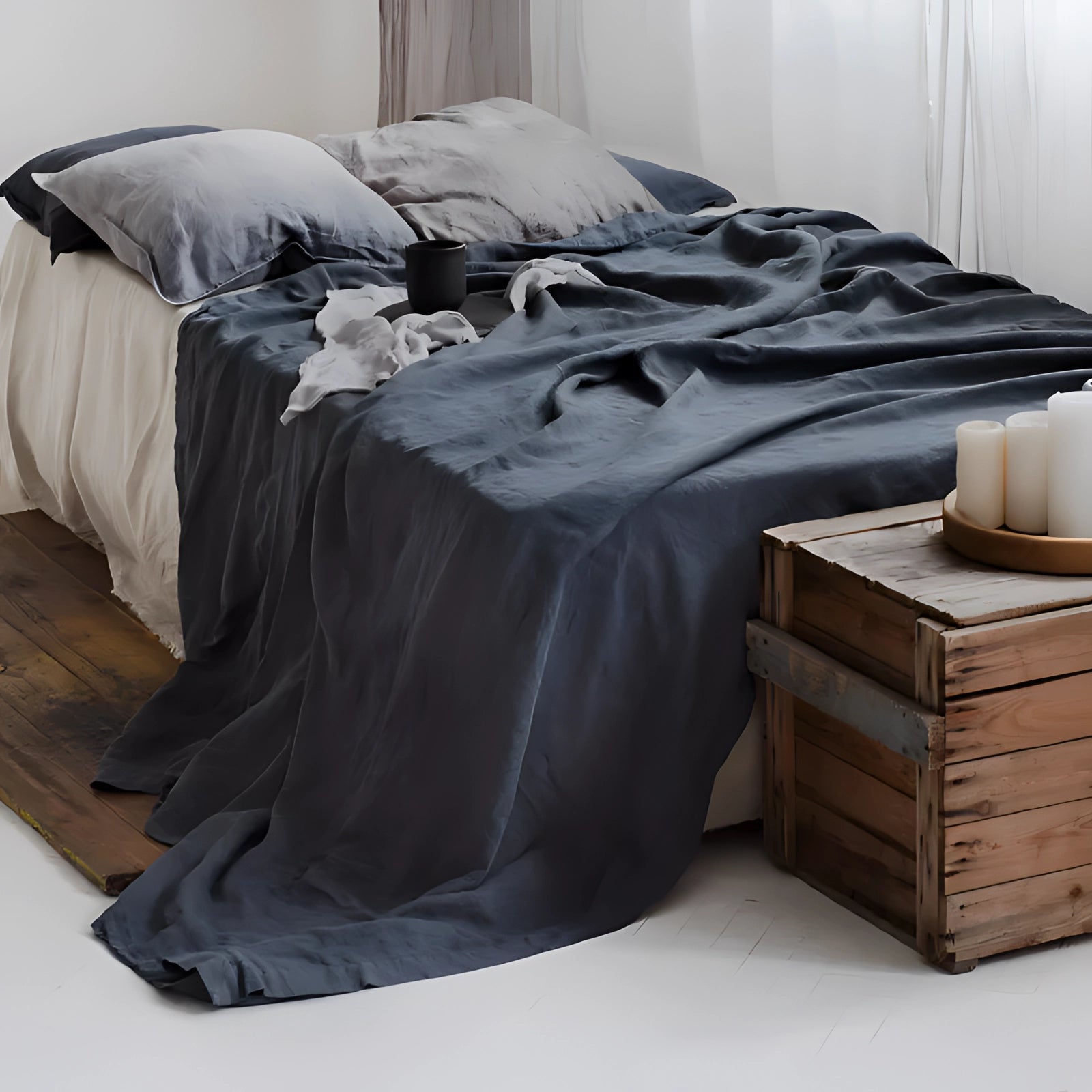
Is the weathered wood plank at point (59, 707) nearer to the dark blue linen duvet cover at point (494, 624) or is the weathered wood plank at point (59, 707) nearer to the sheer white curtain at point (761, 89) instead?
the dark blue linen duvet cover at point (494, 624)

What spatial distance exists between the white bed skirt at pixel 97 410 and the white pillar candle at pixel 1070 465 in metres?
1.53

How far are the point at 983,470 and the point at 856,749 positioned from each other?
0.33 m

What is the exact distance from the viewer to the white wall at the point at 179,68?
4.13 metres

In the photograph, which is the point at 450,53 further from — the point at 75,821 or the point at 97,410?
the point at 75,821

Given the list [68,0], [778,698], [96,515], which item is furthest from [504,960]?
[68,0]

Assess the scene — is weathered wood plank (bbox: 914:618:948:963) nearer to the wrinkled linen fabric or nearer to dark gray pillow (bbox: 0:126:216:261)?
the wrinkled linen fabric

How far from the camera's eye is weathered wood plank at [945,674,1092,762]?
5.01ft

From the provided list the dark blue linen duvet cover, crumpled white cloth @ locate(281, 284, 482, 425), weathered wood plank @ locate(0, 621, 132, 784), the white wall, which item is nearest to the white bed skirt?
weathered wood plank @ locate(0, 621, 132, 784)

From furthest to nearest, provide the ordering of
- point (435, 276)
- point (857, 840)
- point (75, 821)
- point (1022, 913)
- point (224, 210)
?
point (224, 210)
point (435, 276)
point (75, 821)
point (857, 840)
point (1022, 913)

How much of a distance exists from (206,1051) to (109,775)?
0.70 meters

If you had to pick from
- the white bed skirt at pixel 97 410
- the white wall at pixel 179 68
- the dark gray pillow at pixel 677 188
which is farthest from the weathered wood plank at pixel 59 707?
the white wall at pixel 179 68

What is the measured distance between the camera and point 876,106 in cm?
324

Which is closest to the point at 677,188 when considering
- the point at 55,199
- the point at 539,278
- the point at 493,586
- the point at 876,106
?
the point at 876,106

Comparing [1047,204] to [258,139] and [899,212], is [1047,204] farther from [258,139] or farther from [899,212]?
[258,139]
